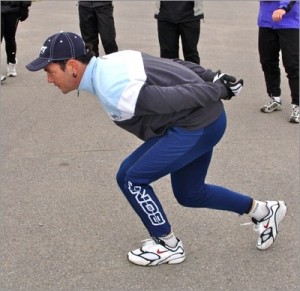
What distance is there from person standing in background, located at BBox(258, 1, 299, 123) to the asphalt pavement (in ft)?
A: 0.72

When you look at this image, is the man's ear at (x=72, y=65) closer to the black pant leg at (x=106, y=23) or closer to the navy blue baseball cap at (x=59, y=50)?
the navy blue baseball cap at (x=59, y=50)

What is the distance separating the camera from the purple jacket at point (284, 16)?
4.81m

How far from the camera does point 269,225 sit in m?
3.11

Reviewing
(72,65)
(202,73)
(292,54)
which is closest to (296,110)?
(292,54)

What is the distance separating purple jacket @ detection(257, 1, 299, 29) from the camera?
481 centimetres

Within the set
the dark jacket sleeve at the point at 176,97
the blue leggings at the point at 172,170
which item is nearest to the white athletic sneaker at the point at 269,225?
the blue leggings at the point at 172,170

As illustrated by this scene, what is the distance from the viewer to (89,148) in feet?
15.1

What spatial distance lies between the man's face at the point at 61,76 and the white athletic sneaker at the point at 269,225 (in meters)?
1.43

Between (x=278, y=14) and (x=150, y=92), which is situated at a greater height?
(x=150, y=92)

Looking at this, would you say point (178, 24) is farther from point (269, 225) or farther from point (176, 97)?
point (176, 97)

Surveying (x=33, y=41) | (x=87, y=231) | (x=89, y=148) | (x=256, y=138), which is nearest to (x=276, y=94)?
(x=256, y=138)

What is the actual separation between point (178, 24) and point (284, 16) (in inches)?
46.2

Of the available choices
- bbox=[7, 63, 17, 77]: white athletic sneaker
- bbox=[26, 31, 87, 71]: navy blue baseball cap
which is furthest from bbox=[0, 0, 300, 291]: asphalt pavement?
bbox=[26, 31, 87, 71]: navy blue baseball cap

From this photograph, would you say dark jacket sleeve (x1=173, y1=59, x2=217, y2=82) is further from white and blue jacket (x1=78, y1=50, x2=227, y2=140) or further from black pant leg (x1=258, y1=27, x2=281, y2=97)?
black pant leg (x1=258, y1=27, x2=281, y2=97)
